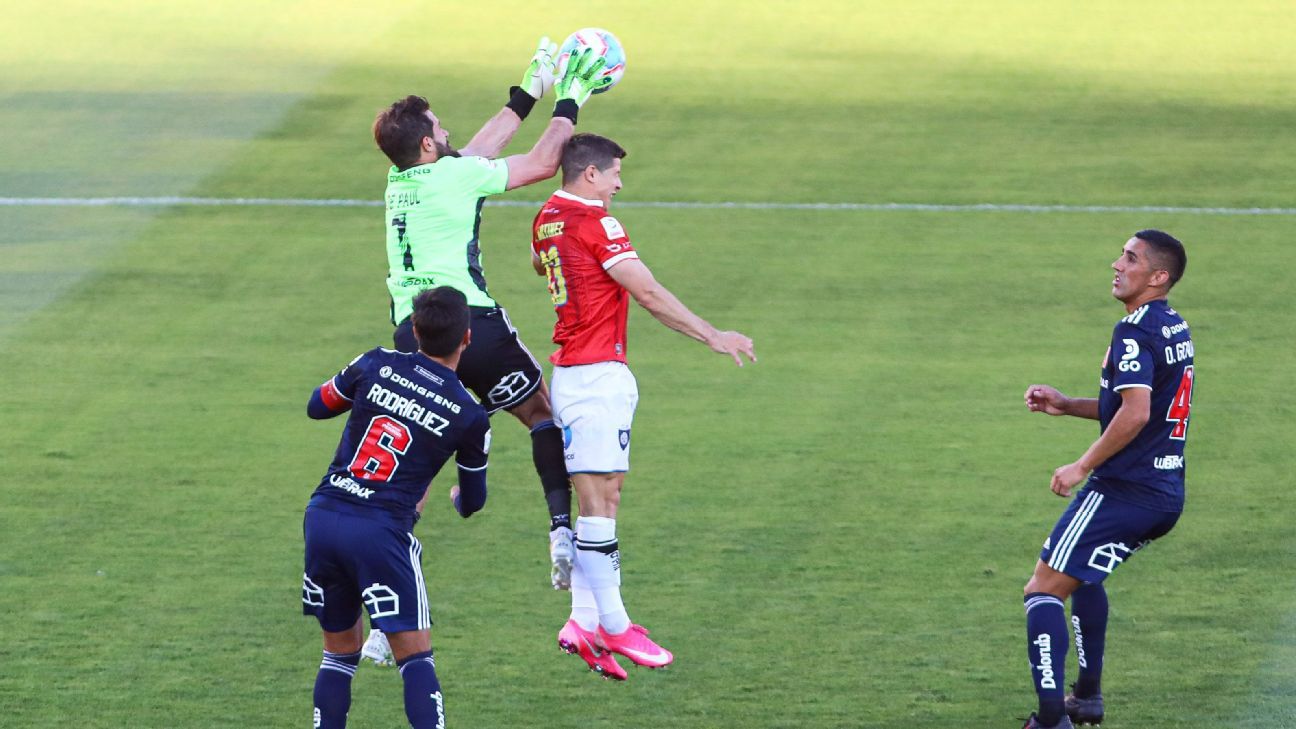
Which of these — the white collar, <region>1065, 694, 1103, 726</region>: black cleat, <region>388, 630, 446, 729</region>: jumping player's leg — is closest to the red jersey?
the white collar

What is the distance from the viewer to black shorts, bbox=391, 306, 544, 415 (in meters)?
8.14

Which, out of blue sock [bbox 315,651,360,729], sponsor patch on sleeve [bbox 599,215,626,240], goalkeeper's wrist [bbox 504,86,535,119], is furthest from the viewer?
goalkeeper's wrist [bbox 504,86,535,119]

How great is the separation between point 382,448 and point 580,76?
7.37ft

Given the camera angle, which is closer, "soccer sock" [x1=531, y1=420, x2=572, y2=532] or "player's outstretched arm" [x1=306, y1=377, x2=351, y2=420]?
"player's outstretched arm" [x1=306, y1=377, x2=351, y2=420]

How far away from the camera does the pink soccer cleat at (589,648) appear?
315 inches

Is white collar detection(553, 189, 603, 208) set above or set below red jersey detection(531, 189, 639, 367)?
above

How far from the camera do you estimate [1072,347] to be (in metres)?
13.6

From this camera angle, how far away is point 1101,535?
7543 millimetres

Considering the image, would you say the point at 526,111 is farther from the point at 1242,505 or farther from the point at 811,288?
the point at 811,288

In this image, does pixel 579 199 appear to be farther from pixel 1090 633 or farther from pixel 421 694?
pixel 1090 633

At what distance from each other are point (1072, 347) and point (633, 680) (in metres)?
6.23

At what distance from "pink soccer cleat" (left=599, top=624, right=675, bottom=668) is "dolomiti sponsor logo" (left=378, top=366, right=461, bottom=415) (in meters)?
1.60

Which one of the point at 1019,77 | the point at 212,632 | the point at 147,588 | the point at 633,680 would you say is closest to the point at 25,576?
the point at 147,588

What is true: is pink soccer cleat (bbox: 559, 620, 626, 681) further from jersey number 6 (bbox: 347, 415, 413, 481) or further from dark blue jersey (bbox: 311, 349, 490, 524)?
jersey number 6 (bbox: 347, 415, 413, 481)
